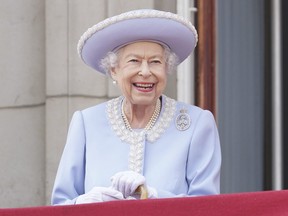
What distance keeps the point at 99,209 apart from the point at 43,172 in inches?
120

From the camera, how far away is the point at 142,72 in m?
5.03

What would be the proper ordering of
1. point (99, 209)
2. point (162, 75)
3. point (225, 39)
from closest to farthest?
point (99, 209)
point (162, 75)
point (225, 39)

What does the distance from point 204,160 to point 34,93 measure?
2.74 metres

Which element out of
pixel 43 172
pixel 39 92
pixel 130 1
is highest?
pixel 130 1

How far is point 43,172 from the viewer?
7.62m

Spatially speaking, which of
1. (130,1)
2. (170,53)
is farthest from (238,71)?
(170,53)

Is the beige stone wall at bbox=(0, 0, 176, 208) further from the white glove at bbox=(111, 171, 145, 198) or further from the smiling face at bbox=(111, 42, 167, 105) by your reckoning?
the white glove at bbox=(111, 171, 145, 198)

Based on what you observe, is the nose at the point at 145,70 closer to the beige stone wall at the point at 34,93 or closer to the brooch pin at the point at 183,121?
the brooch pin at the point at 183,121

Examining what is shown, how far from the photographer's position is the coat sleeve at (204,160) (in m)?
5.00

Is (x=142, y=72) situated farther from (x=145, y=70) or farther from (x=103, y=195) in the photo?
(x=103, y=195)

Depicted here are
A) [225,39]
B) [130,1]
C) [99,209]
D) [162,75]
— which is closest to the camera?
[99,209]

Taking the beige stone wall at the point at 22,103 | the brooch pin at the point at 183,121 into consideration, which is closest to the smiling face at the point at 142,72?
the brooch pin at the point at 183,121

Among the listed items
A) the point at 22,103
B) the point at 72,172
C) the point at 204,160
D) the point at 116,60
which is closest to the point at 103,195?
the point at 72,172

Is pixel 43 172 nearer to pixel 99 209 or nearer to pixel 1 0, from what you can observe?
pixel 1 0
